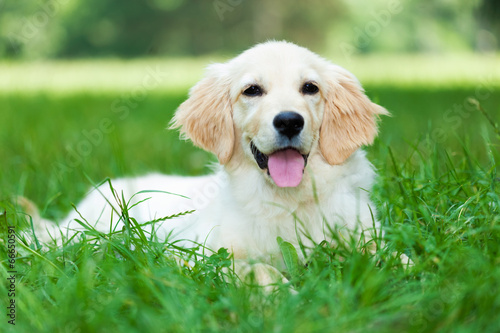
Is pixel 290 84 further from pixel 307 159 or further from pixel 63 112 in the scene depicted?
pixel 63 112

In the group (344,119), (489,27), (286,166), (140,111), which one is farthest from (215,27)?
(286,166)

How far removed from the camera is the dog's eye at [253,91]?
120 inches

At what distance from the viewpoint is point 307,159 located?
9.76ft

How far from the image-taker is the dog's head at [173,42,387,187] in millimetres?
2834

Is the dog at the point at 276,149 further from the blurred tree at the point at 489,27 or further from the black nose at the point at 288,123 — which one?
the blurred tree at the point at 489,27

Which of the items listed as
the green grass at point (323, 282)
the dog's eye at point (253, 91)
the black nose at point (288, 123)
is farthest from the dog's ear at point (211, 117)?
the green grass at point (323, 282)

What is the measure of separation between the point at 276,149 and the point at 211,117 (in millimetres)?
592

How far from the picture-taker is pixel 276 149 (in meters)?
2.82

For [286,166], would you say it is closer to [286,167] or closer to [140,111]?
[286,167]

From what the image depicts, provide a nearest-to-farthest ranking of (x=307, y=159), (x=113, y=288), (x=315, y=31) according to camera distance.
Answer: (x=113, y=288), (x=307, y=159), (x=315, y=31)

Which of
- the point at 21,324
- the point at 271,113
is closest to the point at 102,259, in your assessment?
the point at 21,324

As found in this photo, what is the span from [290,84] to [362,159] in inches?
24.2

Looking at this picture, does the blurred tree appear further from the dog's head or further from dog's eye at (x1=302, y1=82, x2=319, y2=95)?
dog's eye at (x1=302, y1=82, x2=319, y2=95)

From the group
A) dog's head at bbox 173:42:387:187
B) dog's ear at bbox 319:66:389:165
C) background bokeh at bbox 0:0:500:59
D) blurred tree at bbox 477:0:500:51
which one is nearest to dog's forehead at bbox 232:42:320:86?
dog's head at bbox 173:42:387:187
